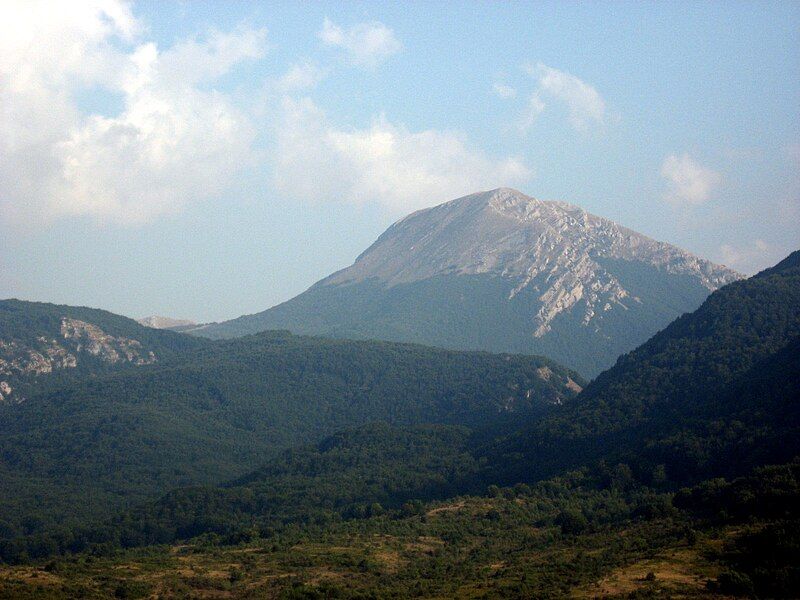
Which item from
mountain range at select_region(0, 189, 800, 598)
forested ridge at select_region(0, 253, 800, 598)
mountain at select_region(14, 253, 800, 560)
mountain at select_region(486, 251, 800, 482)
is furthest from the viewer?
mountain at select_region(14, 253, 800, 560)

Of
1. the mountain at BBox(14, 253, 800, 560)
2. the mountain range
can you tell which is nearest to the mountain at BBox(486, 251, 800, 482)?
the mountain at BBox(14, 253, 800, 560)

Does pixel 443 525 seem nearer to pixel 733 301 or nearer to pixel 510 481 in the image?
pixel 510 481

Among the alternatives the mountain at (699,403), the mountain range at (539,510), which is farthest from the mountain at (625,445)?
the mountain range at (539,510)

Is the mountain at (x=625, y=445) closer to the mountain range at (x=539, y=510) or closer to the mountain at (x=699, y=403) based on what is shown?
the mountain at (x=699, y=403)

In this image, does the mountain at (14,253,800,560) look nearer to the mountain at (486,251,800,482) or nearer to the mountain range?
the mountain at (486,251,800,482)

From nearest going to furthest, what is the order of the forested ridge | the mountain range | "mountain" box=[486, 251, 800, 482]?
the forested ridge < the mountain range < "mountain" box=[486, 251, 800, 482]

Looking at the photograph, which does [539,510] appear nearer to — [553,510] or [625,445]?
[553,510]

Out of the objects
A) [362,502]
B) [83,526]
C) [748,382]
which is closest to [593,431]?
[748,382]

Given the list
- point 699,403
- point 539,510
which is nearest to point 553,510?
point 539,510

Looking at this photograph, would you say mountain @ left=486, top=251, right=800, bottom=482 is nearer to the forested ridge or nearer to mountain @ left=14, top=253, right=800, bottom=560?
mountain @ left=14, top=253, right=800, bottom=560

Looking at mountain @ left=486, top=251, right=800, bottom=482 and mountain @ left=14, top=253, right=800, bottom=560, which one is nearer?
mountain @ left=486, top=251, right=800, bottom=482
